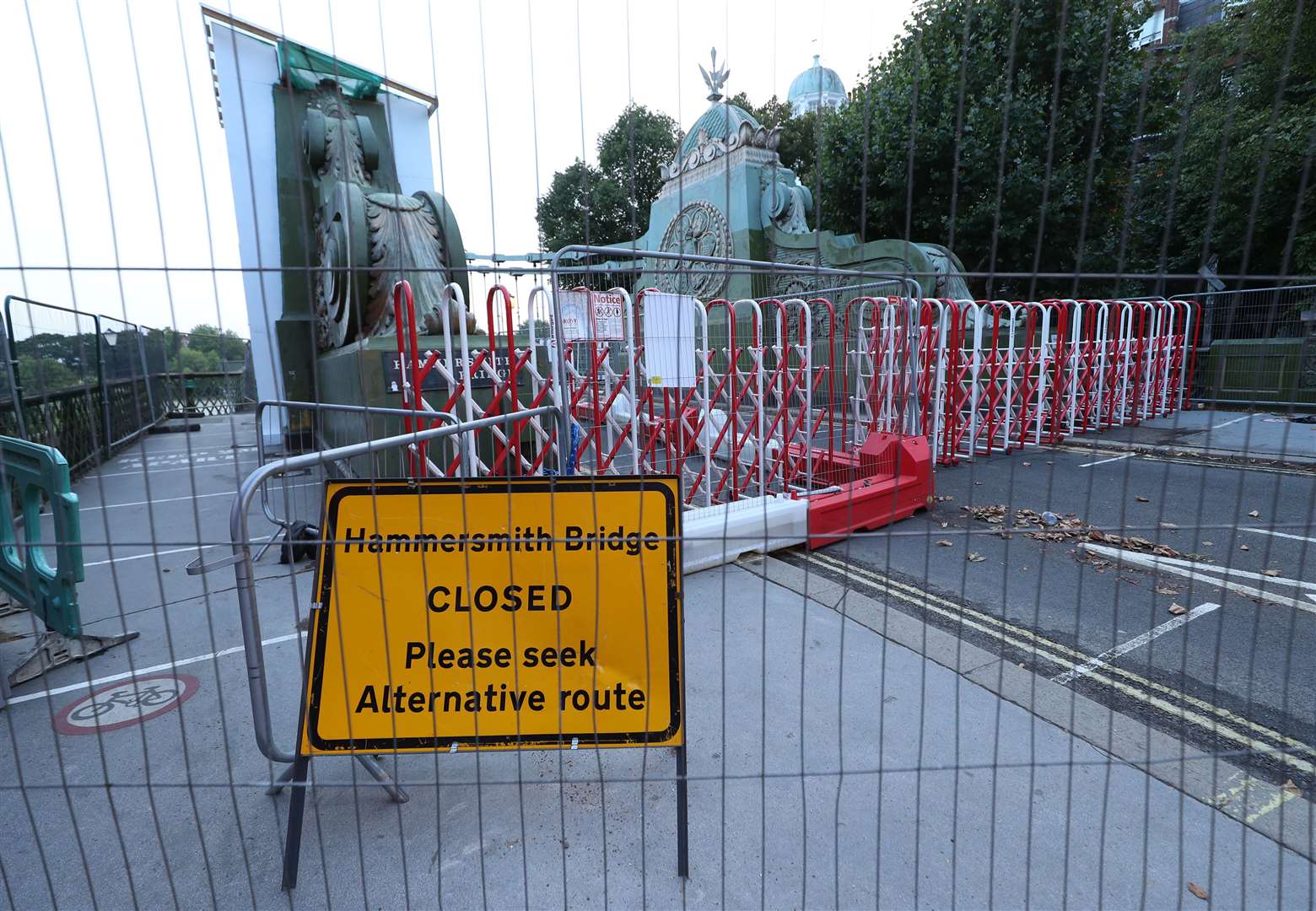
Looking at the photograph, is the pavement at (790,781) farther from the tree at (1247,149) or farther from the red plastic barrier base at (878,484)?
the tree at (1247,149)

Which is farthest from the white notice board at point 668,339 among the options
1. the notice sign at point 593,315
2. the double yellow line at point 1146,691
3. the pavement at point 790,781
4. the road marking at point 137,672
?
the road marking at point 137,672

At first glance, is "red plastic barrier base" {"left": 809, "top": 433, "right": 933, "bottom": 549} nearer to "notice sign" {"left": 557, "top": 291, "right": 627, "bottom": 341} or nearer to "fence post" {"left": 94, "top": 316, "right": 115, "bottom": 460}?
"notice sign" {"left": 557, "top": 291, "right": 627, "bottom": 341}

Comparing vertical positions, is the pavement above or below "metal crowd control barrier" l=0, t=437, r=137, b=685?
below

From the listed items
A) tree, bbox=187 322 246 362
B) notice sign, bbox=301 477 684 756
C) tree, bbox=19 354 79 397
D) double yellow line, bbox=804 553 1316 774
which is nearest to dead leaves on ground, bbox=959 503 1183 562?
double yellow line, bbox=804 553 1316 774

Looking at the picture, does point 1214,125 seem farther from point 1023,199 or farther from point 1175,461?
point 1175,461

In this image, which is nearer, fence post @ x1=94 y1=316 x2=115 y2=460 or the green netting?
fence post @ x1=94 y1=316 x2=115 y2=460

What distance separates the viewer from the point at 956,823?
2305 millimetres

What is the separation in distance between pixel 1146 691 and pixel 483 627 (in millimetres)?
3086

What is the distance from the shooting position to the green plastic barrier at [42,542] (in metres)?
3.18

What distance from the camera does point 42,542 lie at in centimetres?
335

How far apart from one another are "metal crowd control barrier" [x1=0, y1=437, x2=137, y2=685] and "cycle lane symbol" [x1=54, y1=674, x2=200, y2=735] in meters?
0.24

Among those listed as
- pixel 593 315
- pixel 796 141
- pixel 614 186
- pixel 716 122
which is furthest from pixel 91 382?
pixel 796 141

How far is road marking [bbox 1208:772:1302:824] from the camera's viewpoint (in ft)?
7.70

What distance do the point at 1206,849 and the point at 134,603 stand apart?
585 cm
